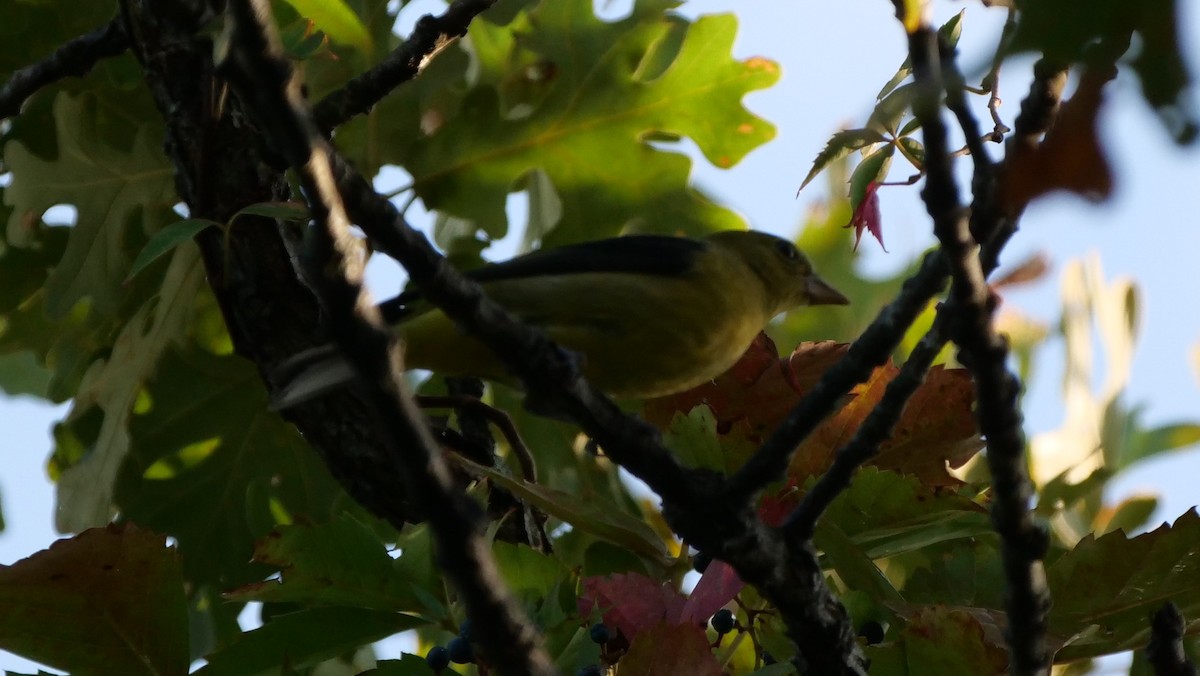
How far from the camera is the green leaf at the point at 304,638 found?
2.04 metres

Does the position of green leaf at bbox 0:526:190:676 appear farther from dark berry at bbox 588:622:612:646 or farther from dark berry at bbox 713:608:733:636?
dark berry at bbox 713:608:733:636

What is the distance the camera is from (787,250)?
4059 mm

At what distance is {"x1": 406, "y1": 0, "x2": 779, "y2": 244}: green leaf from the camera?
3578 millimetres

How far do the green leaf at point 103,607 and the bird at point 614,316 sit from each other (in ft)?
3.31

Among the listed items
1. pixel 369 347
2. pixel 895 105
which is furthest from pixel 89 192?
pixel 895 105

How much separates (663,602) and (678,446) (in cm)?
26

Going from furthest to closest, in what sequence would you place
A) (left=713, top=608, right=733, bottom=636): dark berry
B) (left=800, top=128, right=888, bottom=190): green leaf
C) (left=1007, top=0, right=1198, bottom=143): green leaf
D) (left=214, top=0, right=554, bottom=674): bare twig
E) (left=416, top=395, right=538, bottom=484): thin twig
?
(left=416, top=395, right=538, bottom=484): thin twig → (left=713, top=608, right=733, bottom=636): dark berry → (left=800, top=128, right=888, bottom=190): green leaf → (left=214, top=0, right=554, bottom=674): bare twig → (left=1007, top=0, right=1198, bottom=143): green leaf

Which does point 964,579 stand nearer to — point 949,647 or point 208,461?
point 949,647

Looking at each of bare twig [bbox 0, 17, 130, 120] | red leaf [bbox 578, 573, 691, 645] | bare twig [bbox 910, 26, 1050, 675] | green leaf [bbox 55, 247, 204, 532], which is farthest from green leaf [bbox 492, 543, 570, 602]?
bare twig [bbox 0, 17, 130, 120]

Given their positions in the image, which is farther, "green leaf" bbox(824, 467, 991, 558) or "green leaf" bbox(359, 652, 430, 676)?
"green leaf" bbox(824, 467, 991, 558)

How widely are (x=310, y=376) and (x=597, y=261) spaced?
94cm

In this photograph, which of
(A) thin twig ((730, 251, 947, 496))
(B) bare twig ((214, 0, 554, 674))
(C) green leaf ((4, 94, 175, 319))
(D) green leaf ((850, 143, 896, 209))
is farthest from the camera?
(C) green leaf ((4, 94, 175, 319))

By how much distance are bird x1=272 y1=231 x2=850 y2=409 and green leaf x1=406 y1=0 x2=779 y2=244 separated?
286 millimetres

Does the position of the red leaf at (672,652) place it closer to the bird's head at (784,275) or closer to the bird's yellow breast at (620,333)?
the bird's yellow breast at (620,333)
